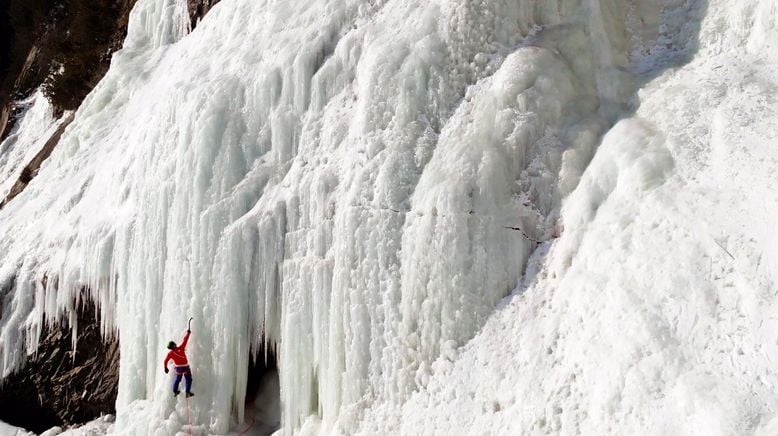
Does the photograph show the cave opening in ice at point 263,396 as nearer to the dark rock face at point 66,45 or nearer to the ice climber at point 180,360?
the ice climber at point 180,360

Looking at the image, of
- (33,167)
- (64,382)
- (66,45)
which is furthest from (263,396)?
(66,45)

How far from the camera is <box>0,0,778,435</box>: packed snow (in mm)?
6734

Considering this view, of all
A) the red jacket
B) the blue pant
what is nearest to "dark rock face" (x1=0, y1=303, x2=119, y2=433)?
the blue pant

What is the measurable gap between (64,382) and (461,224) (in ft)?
29.1

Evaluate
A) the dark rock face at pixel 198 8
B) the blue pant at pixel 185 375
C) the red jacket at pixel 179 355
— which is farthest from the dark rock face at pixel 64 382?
the dark rock face at pixel 198 8

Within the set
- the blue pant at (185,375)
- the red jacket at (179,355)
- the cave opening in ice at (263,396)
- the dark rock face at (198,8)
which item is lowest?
the cave opening in ice at (263,396)

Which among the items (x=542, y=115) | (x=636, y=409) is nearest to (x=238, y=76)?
(x=542, y=115)

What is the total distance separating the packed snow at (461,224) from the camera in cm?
673

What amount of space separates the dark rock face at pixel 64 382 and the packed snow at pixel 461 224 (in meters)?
0.99

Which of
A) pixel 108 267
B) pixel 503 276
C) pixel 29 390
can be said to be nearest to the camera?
pixel 503 276

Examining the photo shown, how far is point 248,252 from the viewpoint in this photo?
9.96 meters

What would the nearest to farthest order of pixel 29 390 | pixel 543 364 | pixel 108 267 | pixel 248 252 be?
pixel 543 364
pixel 248 252
pixel 108 267
pixel 29 390

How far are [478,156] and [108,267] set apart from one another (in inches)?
272

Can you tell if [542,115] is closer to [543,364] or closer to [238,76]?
[543,364]
